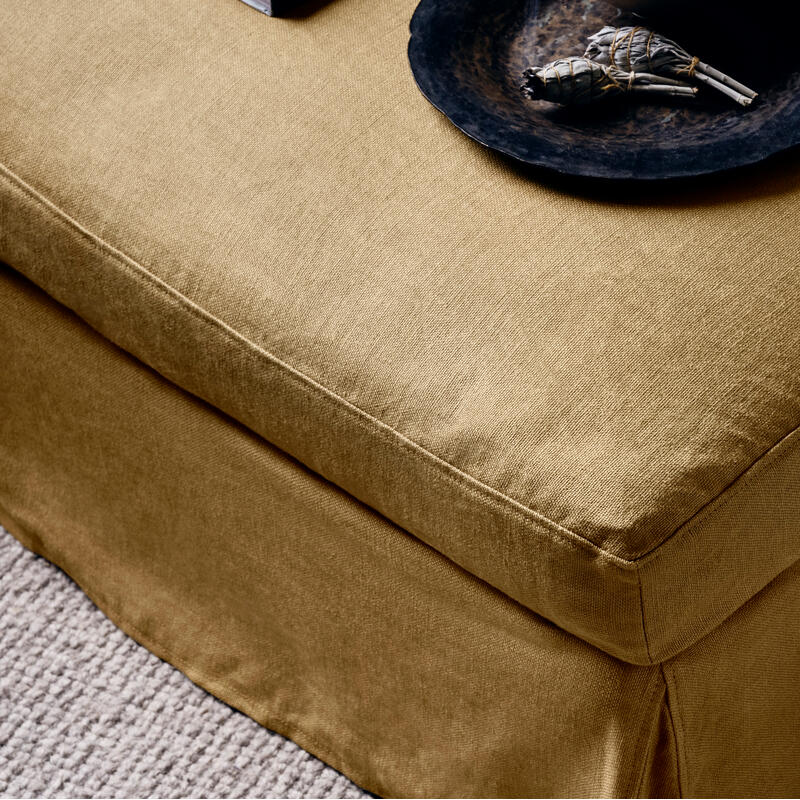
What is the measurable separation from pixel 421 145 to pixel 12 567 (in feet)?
2.09

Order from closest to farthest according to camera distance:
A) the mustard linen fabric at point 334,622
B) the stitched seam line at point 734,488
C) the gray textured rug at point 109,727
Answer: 1. the stitched seam line at point 734,488
2. the mustard linen fabric at point 334,622
3. the gray textured rug at point 109,727

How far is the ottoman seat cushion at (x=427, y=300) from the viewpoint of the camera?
25.0 inches

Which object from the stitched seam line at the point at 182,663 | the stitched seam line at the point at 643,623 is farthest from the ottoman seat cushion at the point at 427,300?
the stitched seam line at the point at 182,663

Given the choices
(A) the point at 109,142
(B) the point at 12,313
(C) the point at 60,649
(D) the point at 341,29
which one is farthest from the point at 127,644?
(D) the point at 341,29

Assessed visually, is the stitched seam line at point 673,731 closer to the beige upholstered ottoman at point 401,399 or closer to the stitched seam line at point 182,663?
the beige upholstered ottoman at point 401,399

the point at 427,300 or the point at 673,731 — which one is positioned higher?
the point at 427,300

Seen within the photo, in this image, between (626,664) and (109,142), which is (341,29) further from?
(626,664)

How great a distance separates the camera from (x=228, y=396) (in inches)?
31.4

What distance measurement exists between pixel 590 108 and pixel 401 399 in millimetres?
331

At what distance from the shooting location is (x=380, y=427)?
2.27ft

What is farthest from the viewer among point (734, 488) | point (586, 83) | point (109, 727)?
point (109, 727)

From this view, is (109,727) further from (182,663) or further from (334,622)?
(334,622)

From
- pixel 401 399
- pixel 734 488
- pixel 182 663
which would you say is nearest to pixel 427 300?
pixel 401 399

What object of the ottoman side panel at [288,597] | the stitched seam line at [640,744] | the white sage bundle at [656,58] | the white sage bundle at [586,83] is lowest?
the ottoman side panel at [288,597]
